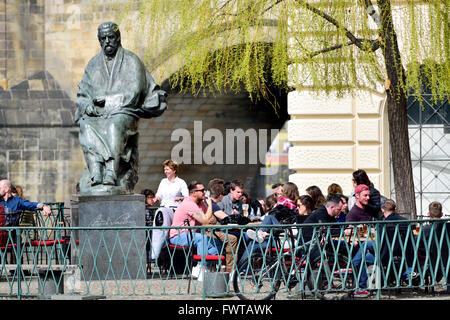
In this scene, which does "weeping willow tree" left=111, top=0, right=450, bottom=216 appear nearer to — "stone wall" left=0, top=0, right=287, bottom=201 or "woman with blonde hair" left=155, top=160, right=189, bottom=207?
"woman with blonde hair" left=155, top=160, right=189, bottom=207

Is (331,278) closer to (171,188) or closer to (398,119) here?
(398,119)

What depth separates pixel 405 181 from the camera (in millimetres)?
13617

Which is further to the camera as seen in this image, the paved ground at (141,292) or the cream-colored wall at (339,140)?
the cream-colored wall at (339,140)

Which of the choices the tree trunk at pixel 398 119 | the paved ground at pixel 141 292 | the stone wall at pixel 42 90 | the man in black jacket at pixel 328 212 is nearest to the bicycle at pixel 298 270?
the paved ground at pixel 141 292

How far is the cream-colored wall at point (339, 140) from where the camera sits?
17.8m

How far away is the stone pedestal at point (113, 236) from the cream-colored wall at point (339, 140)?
5.63 meters

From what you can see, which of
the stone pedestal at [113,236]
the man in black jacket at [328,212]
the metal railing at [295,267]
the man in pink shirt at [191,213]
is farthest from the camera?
the man in pink shirt at [191,213]

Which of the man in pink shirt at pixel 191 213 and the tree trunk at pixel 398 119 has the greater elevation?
the tree trunk at pixel 398 119

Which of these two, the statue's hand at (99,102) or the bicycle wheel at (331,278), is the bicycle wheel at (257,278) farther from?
the statue's hand at (99,102)

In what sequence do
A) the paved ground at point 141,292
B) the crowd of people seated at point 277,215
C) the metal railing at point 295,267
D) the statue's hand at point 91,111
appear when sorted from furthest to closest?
the statue's hand at point 91,111, the crowd of people seated at point 277,215, the paved ground at point 141,292, the metal railing at point 295,267

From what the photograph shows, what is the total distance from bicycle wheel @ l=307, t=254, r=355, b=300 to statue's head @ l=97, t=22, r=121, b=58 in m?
3.82

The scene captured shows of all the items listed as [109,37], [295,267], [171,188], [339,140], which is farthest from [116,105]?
[339,140]

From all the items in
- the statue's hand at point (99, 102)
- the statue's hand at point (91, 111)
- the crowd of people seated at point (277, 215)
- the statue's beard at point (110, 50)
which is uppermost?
the statue's beard at point (110, 50)

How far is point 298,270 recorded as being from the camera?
10.9m
